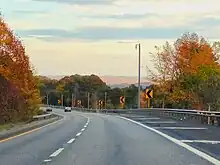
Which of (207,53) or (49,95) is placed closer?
(207,53)

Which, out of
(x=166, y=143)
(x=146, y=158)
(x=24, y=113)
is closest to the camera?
(x=146, y=158)

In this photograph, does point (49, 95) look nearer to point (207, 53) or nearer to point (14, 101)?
point (207, 53)

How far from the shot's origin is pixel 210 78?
210ft

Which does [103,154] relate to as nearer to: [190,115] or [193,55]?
[190,115]

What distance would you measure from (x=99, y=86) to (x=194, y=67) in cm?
12272

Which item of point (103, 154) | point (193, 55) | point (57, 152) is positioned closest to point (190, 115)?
point (57, 152)

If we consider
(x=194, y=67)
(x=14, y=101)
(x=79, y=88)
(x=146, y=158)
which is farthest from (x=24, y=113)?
(x=79, y=88)

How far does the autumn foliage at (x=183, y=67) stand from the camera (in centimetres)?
7375

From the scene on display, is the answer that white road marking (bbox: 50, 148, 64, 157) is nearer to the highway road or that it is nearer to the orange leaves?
the highway road

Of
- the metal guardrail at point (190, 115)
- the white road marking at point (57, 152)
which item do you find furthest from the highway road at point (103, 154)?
the metal guardrail at point (190, 115)

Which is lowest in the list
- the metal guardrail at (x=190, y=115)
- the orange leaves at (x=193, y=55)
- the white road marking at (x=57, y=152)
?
the white road marking at (x=57, y=152)

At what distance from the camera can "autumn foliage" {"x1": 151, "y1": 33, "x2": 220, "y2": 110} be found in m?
73.8

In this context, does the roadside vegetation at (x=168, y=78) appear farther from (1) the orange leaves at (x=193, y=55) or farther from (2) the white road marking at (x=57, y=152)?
(2) the white road marking at (x=57, y=152)

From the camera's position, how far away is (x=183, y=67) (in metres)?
78.8
